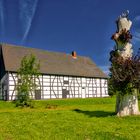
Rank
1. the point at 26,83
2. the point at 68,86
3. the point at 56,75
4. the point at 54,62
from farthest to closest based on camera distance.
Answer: the point at 54,62
the point at 68,86
the point at 56,75
the point at 26,83

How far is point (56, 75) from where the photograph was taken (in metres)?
45.6

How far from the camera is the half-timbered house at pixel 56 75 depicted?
134ft

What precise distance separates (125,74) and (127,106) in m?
2.07

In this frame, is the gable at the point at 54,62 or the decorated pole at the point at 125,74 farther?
the gable at the point at 54,62

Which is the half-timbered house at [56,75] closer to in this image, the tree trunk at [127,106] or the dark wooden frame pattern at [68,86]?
the dark wooden frame pattern at [68,86]

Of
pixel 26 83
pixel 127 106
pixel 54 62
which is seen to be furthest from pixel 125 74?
pixel 54 62

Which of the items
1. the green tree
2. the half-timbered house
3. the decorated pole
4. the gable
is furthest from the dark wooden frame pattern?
the decorated pole

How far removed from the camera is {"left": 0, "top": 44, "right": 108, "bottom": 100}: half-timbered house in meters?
40.9

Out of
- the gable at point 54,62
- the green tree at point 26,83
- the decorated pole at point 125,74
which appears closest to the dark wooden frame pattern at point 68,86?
the gable at point 54,62

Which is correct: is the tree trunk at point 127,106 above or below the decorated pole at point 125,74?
below

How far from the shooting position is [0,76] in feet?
140

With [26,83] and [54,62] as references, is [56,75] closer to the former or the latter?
[54,62]

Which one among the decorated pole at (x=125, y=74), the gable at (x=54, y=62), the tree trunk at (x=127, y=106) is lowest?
the tree trunk at (x=127, y=106)

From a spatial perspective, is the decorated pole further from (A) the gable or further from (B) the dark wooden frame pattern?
(A) the gable
